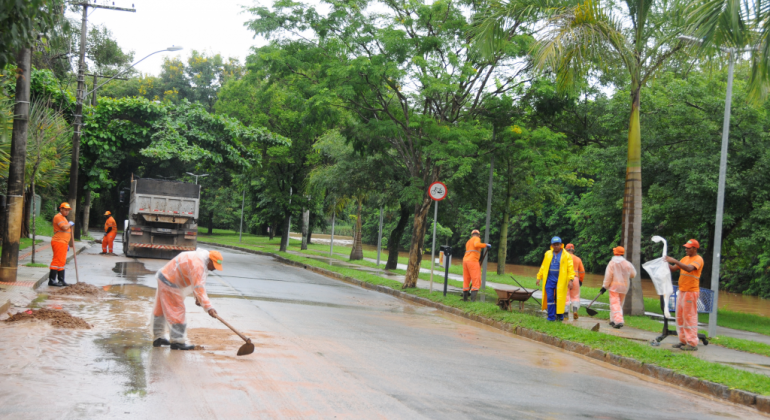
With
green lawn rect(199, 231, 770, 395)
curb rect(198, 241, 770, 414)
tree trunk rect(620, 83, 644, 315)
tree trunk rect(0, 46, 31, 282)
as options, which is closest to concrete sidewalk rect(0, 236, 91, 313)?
tree trunk rect(0, 46, 31, 282)

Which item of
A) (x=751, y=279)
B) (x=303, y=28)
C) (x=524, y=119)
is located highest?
(x=303, y=28)

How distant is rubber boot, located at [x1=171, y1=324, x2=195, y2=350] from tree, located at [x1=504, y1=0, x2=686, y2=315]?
29.5ft

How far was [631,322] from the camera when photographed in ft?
47.1

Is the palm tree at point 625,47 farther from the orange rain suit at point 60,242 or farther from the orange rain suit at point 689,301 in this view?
the orange rain suit at point 60,242

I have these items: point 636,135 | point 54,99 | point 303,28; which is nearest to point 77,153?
point 54,99

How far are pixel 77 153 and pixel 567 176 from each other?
21841mm

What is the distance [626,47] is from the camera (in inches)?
546

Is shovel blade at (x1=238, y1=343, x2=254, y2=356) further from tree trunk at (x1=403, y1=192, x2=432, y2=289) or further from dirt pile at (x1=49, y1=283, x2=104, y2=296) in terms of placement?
Answer: tree trunk at (x1=403, y1=192, x2=432, y2=289)

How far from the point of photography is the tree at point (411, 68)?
16562 mm

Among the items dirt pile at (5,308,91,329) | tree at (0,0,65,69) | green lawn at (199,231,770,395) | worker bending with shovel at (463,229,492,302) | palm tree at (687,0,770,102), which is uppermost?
palm tree at (687,0,770,102)

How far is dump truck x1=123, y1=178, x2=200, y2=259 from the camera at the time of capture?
22.4 m

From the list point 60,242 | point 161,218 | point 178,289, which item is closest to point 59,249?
point 60,242

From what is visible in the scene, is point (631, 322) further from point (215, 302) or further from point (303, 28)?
point (303, 28)

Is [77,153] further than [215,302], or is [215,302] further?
[77,153]
